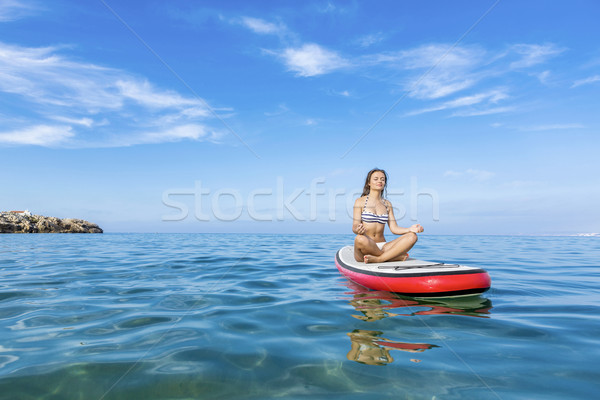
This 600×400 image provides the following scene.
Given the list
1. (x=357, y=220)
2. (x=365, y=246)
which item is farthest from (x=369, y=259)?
(x=357, y=220)

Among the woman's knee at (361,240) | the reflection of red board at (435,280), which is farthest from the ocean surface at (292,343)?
the woman's knee at (361,240)

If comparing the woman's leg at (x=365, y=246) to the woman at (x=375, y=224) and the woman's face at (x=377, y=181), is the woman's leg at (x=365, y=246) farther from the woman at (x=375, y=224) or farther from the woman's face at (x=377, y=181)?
the woman's face at (x=377, y=181)

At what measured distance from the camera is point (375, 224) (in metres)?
6.69

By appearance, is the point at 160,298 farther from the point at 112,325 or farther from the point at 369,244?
the point at 369,244

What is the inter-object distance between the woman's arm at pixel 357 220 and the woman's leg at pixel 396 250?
54 centimetres

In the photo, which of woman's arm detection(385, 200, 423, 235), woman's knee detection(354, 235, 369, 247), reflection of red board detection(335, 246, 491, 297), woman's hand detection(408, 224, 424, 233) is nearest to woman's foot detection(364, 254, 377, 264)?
woman's knee detection(354, 235, 369, 247)

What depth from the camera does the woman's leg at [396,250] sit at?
234 inches

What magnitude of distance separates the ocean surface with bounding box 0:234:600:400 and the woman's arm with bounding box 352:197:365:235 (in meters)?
1.11

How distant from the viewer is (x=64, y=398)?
2.30m

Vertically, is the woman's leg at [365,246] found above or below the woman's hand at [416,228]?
below

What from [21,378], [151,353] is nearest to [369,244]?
[151,353]

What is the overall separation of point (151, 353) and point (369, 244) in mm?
4086

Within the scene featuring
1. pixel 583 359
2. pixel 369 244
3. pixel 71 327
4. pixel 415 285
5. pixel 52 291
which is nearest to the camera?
pixel 583 359

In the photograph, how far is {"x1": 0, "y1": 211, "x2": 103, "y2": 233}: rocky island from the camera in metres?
46.5
